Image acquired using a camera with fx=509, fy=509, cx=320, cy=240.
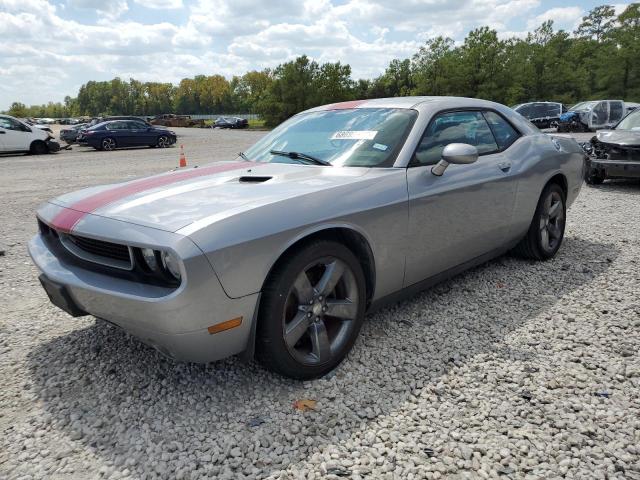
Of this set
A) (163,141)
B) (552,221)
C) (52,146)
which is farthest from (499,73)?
(552,221)

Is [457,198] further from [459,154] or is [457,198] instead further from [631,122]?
[631,122]

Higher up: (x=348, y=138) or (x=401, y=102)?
(x=401, y=102)

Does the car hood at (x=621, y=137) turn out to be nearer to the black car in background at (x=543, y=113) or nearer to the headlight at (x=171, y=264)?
the headlight at (x=171, y=264)

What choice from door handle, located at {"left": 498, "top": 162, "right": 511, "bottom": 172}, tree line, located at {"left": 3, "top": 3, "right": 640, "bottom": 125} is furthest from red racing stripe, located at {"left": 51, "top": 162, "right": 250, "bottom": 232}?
tree line, located at {"left": 3, "top": 3, "right": 640, "bottom": 125}

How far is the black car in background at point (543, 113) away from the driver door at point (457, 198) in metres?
22.2

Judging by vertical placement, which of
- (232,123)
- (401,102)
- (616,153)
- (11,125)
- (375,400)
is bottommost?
(375,400)

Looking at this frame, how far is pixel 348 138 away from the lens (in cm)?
330

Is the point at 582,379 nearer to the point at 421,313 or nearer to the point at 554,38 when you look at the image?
the point at 421,313

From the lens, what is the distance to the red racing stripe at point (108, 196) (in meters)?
2.65

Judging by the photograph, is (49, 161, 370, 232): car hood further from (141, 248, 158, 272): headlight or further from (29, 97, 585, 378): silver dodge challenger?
(141, 248, 158, 272): headlight

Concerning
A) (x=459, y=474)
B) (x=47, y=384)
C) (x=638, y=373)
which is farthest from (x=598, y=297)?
(x=47, y=384)

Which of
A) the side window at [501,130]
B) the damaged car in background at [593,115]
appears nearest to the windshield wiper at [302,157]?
the side window at [501,130]

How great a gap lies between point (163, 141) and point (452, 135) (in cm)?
2069

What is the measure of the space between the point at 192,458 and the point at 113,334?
1.41 metres
